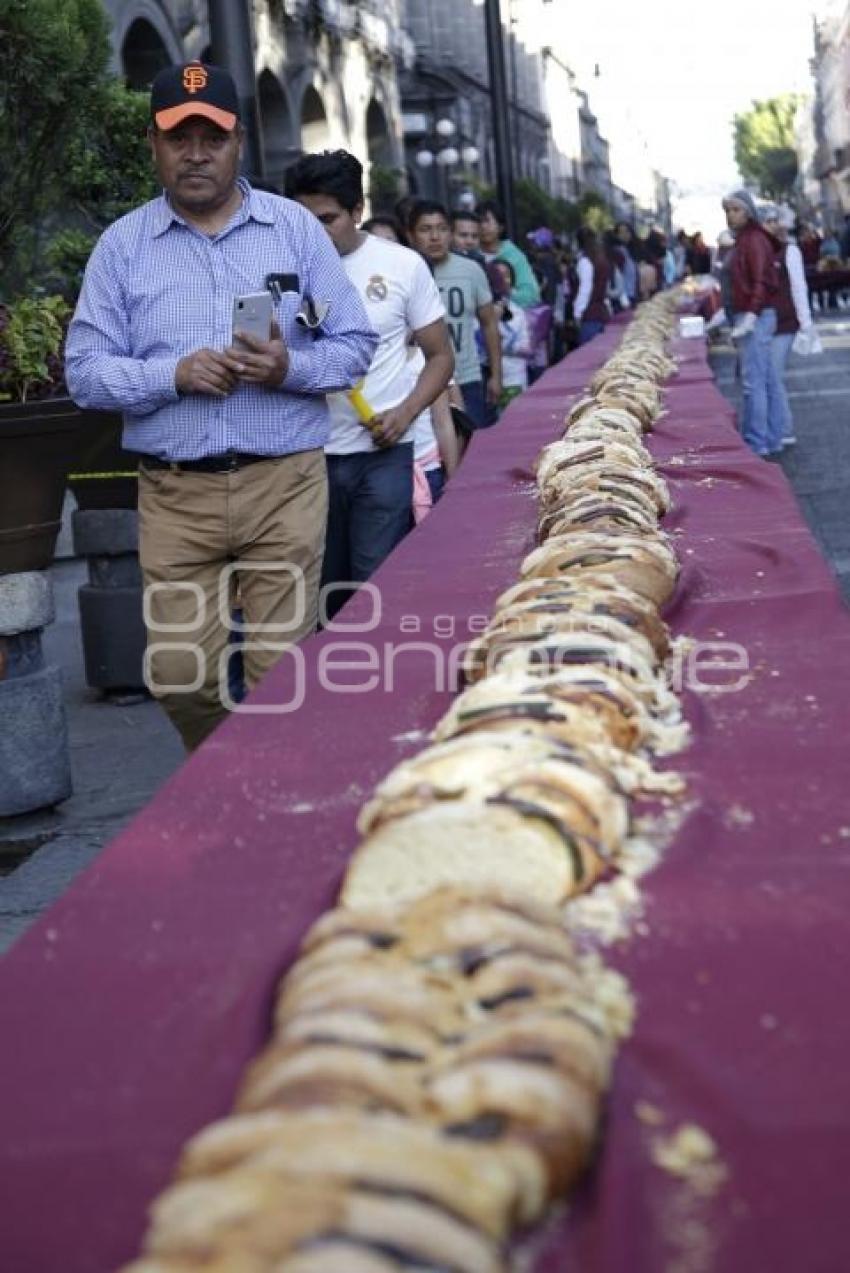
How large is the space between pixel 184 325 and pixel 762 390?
396 inches

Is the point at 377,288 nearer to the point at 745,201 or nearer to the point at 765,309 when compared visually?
the point at 765,309

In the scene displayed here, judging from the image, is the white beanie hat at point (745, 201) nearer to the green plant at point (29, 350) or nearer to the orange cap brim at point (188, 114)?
the green plant at point (29, 350)

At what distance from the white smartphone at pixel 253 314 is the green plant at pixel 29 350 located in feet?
5.04

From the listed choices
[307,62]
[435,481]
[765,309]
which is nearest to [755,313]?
[765,309]

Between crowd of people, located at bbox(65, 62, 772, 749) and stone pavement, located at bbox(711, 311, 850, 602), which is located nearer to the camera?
crowd of people, located at bbox(65, 62, 772, 749)

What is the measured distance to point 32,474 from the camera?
239 inches

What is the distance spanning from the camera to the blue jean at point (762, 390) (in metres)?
14.2

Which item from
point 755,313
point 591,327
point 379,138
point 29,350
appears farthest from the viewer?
point 379,138

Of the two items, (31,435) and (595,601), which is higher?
(31,435)

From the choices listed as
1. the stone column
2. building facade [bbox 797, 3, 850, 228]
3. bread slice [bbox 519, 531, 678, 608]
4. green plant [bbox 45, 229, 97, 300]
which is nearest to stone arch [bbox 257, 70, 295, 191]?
green plant [bbox 45, 229, 97, 300]

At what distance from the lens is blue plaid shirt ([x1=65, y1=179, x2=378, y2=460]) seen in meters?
5.13

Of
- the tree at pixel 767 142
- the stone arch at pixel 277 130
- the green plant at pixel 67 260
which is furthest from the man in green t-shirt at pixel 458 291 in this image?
the tree at pixel 767 142

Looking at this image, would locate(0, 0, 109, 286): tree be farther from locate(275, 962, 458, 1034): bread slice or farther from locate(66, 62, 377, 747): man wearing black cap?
locate(275, 962, 458, 1034): bread slice

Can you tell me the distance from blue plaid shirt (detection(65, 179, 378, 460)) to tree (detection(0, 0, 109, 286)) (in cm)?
171
